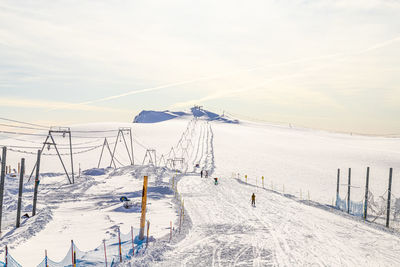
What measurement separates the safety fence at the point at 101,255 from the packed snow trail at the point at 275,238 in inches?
83.0

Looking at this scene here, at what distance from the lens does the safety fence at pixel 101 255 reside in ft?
49.0

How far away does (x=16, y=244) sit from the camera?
63.1 ft

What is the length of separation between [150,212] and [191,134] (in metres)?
91.8

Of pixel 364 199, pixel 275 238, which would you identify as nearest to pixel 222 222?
pixel 275 238

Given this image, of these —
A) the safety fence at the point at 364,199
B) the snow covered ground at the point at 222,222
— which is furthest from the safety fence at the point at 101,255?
the safety fence at the point at 364,199

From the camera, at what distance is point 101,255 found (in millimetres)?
16984

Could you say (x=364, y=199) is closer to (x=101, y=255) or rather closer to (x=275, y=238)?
(x=275, y=238)

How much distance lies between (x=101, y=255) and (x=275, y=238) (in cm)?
1181

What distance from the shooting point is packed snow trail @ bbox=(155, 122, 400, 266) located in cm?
1852

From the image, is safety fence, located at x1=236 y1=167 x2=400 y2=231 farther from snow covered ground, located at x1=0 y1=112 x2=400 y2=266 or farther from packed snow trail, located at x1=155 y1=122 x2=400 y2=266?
packed snow trail, located at x1=155 y1=122 x2=400 y2=266

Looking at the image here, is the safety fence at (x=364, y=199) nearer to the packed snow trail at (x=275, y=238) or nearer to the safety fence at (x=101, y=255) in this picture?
the packed snow trail at (x=275, y=238)

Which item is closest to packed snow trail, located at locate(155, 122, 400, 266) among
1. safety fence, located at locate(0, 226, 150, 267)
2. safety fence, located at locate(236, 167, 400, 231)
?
safety fence, located at locate(0, 226, 150, 267)

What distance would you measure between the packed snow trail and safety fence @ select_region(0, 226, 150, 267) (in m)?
2.11

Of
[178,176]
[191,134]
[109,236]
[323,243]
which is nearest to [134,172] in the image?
[178,176]
